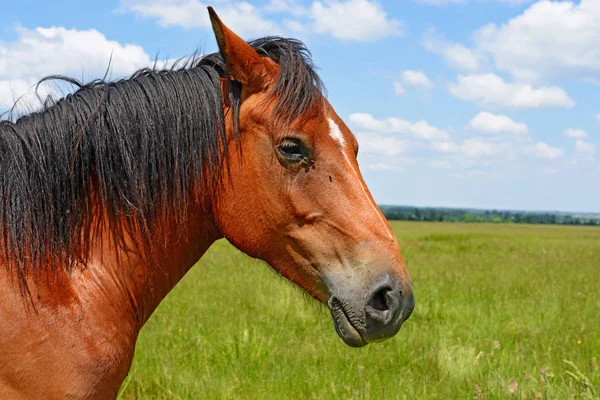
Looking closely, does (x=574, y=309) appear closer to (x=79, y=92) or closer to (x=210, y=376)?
(x=210, y=376)

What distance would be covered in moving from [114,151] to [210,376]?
2.76 m

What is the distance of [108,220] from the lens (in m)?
2.14

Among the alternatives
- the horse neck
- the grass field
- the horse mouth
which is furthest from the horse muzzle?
the horse neck

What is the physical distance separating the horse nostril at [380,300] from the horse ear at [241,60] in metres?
1.03

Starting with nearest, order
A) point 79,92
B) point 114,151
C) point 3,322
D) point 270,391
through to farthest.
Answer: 1. point 3,322
2. point 114,151
3. point 79,92
4. point 270,391

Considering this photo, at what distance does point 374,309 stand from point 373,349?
336cm

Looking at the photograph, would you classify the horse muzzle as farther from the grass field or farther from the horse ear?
the horse ear

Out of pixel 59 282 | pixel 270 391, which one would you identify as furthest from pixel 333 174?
pixel 270 391

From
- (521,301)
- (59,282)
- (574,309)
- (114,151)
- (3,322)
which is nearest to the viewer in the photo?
(3,322)

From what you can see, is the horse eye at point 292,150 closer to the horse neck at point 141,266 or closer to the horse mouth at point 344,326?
the horse neck at point 141,266

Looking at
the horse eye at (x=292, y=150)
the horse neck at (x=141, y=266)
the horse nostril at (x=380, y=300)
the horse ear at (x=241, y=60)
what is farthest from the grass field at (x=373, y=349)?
the horse ear at (x=241, y=60)

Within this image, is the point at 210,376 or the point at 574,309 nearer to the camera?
the point at 210,376

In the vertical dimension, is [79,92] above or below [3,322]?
above

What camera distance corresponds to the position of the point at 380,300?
206cm
